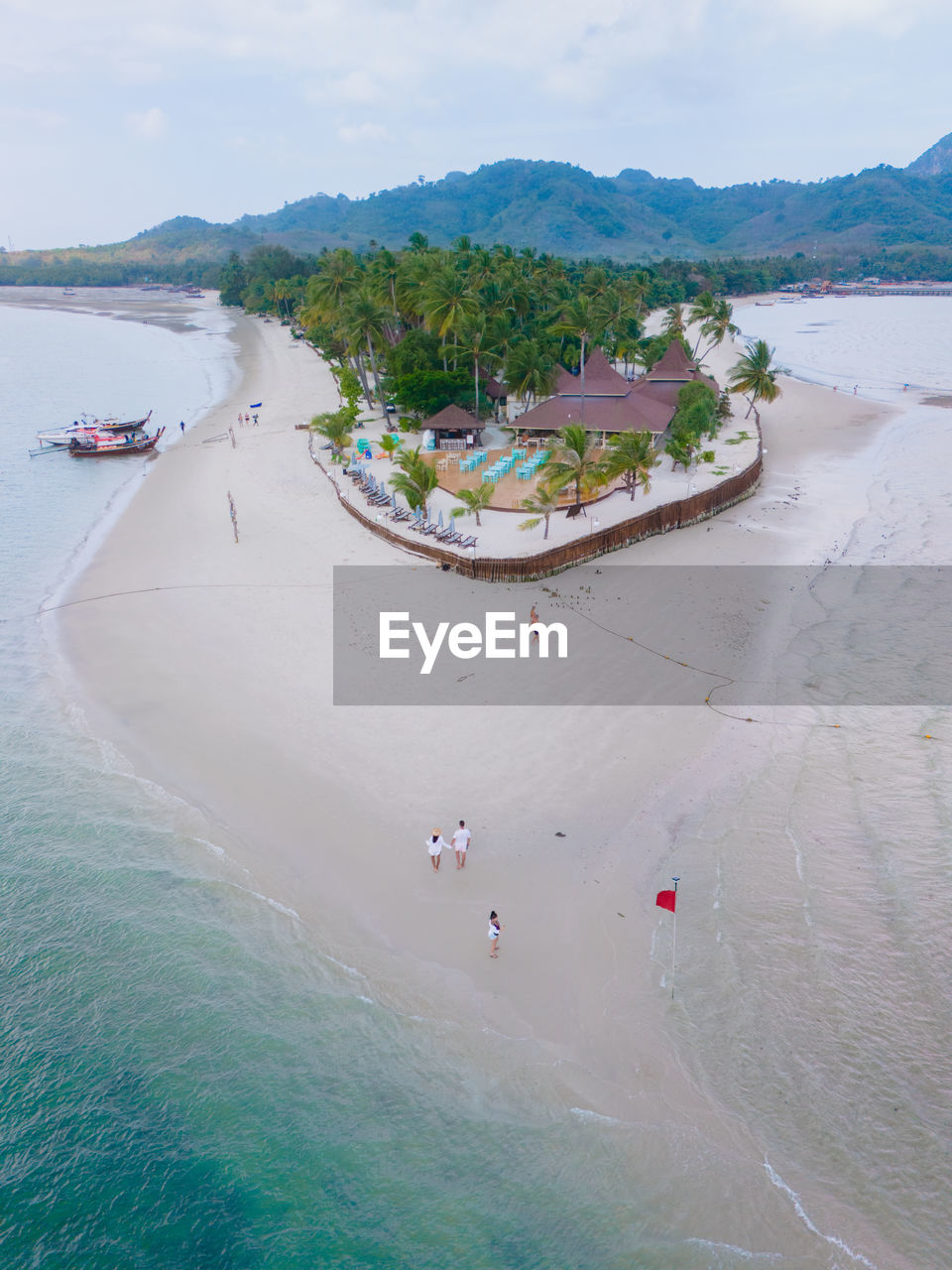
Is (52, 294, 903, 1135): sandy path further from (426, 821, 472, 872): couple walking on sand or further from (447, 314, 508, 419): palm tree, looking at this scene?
(447, 314, 508, 419): palm tree

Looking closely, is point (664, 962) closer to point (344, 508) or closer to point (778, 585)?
point (778, 585)

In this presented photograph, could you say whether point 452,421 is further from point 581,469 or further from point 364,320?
point 581,469

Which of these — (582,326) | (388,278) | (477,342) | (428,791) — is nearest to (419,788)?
(428,791)

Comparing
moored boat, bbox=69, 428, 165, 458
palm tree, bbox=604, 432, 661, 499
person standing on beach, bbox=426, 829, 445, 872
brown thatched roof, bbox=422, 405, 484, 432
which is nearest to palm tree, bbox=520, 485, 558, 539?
palm tree, bbox=604, 432, 661, 499

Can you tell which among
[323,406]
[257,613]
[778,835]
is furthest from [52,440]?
[778,835]

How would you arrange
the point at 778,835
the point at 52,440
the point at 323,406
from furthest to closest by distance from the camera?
the point at 323,406
the point at 52,440
the point at 778,835

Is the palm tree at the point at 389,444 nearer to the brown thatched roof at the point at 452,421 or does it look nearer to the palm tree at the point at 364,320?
the brown thatched roof at the point at 452,421

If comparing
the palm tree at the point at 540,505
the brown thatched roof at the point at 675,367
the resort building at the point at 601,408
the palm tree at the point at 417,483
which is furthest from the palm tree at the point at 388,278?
the palm tree at the point at 540,505
